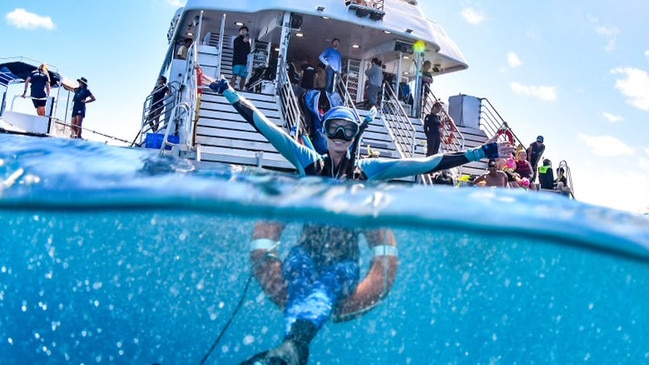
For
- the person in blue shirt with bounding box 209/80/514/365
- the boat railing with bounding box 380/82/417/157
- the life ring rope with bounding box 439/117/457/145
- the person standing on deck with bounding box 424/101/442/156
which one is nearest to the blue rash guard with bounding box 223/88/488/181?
the person in blue shirt with bounding box 209/80/514/365

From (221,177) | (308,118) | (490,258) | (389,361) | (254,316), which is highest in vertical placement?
(308,118)

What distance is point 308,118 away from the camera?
33.4 ft

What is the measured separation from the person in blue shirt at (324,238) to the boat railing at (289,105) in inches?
237

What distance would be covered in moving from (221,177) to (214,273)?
7.58 ft

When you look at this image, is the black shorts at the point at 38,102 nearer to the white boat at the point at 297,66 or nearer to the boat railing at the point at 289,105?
the white boat at the point at 297,66

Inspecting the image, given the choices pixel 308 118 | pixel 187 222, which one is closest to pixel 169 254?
pixel 187 222

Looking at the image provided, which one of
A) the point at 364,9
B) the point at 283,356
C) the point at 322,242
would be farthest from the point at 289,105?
the point at 283,356

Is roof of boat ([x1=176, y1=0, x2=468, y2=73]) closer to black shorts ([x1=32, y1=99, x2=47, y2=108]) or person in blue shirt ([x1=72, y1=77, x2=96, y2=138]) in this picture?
person in blue shirt ([x1=72, y1=77, x2=96, y2=138])

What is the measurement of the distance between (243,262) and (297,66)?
1139 centimetres

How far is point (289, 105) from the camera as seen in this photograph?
37.2 feet

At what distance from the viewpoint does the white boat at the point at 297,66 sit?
9.69 m

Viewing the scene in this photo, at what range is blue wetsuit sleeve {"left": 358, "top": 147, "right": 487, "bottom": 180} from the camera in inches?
160

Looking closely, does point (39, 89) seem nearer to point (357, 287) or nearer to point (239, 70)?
point (239, 70)

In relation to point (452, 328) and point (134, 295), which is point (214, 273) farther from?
point (452, 328)
